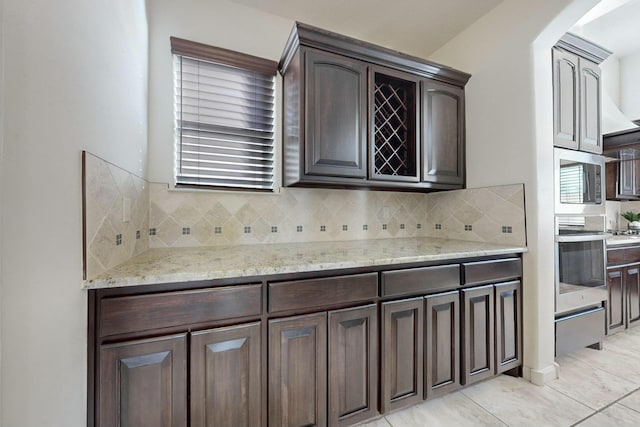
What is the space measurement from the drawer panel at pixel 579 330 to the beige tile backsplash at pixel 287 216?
0.75m

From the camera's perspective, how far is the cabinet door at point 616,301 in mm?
2355

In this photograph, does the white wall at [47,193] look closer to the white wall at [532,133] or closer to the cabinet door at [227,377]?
the cabinet door at [227,377]

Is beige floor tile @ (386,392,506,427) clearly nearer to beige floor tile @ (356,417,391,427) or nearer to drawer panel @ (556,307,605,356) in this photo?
beige floor tile @ (356,417,391,427)

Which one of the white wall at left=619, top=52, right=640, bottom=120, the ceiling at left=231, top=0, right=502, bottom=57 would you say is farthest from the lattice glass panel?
the white wall at left=619, top=52, right=640, bottom=120

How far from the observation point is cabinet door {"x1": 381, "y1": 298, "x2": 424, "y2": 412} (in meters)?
1.45

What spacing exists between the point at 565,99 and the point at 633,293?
6.74 ft

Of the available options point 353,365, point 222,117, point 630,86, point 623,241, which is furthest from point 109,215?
point 630,86

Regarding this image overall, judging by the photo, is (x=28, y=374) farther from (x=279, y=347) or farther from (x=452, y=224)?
(x=452, y=224)

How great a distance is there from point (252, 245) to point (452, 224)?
1.79 meters

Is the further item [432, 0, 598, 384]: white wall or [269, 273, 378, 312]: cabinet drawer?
[432, 0, 598, 384]: white wall

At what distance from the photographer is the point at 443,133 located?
2.18m

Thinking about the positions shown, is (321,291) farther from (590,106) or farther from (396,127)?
(590,106)

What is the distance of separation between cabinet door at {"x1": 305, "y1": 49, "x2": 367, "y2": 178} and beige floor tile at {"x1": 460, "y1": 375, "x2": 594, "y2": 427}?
1652mm

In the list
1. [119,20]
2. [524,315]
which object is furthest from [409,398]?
[119,20]
